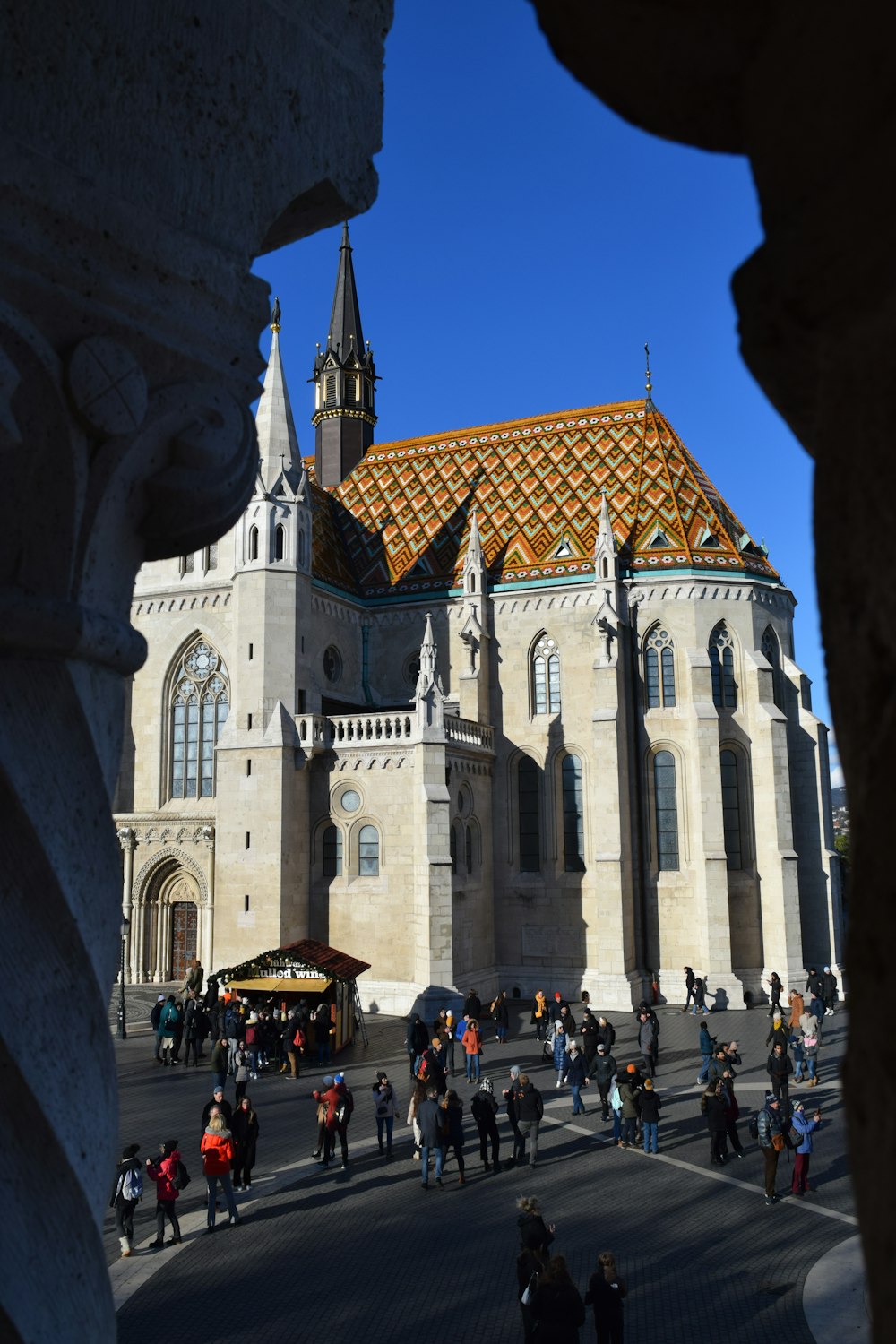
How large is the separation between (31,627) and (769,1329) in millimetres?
9175

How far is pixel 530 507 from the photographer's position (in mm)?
36594

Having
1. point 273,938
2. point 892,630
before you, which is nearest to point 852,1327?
point 892,630

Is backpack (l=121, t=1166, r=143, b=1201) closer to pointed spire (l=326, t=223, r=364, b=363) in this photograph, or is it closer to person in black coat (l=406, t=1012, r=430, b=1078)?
person in black coat (l=406, t=1012, r=430, b=1078)

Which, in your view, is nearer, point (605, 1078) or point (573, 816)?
point (605, 1078)

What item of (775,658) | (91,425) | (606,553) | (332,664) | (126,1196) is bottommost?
(126,1196)

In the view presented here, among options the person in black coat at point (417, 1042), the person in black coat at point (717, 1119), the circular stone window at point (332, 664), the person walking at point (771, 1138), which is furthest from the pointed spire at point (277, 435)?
the person walking at point (771, 1138)

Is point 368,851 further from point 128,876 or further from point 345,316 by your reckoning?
point 345,316

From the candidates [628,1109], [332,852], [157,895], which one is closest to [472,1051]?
[628,1109]

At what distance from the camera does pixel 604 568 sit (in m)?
32.3

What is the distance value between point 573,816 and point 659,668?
5.02 metres

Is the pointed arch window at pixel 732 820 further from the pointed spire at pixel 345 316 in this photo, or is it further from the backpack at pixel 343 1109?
the pointed spire at pixel 345 316

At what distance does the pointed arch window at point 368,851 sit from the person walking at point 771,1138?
15.8m

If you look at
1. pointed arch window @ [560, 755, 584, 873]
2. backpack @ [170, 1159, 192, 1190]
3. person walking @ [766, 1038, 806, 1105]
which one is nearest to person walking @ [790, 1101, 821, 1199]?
person walking @ [766, 1038, 806, 1105]

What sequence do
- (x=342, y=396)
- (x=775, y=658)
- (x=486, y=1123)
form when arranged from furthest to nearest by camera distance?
(x=342, y=396) → (x=775, y=658) → (x=486, y=1123)
